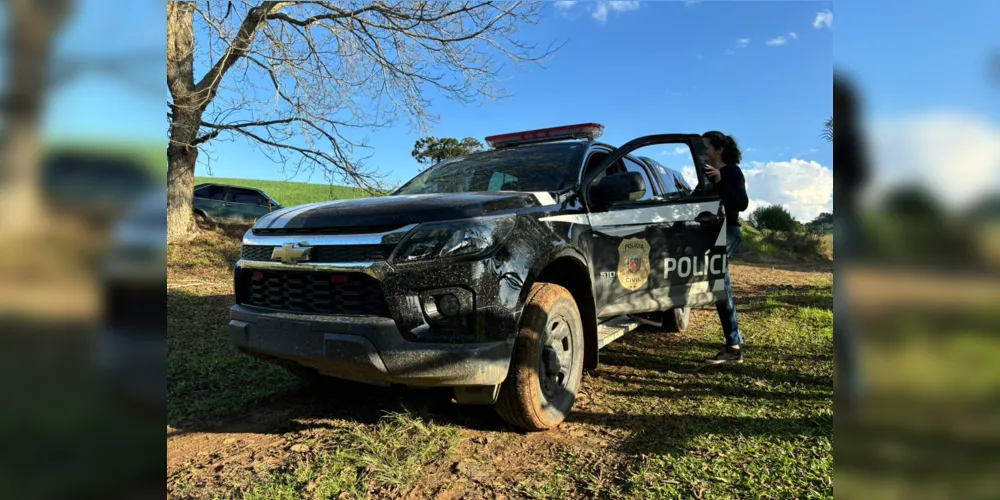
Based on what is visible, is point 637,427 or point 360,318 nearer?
point 360,318

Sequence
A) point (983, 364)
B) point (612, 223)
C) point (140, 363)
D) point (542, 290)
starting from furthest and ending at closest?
Answer: point (612, 223), point (542, 290), point (140, 363), point (983, 364)

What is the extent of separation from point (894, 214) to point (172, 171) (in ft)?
36.0

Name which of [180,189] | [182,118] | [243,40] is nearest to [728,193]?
[243,40]

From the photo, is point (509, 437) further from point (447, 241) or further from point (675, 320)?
point (675, 320)

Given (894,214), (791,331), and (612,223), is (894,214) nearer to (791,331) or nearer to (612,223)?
(612,223)

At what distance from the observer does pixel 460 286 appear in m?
2.44

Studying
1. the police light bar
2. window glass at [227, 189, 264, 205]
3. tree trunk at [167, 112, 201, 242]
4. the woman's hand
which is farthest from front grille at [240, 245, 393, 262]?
window glass at [227, 189, 264, 205]

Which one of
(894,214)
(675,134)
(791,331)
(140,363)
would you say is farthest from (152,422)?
(791,331)

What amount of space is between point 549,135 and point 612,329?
1.70 m

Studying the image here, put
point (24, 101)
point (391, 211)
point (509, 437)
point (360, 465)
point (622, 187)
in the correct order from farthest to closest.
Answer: point (622, 187) < point (509, 437) < point (391, 211) < point (360, 465) < point (24, 101)

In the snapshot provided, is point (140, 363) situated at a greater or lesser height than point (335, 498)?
greater

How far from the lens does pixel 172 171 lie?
9438 mm

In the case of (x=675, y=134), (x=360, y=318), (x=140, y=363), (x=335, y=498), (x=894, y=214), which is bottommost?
(x=335, y=498)

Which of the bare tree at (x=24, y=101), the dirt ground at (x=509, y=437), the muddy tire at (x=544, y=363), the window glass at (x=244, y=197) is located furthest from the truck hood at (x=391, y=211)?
the window glass at (x=244, y=197)
